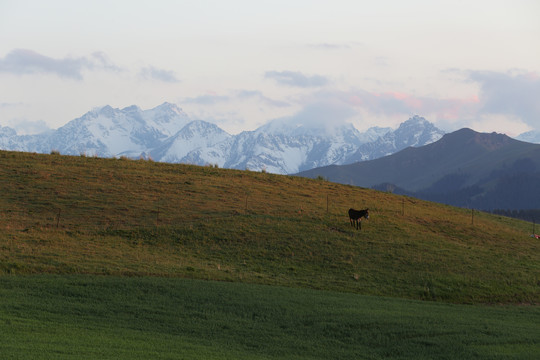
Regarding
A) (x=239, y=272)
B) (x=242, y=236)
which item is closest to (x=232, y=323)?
(x=239, y=272)

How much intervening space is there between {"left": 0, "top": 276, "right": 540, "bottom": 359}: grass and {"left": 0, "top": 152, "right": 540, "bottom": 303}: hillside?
3293 millimetres

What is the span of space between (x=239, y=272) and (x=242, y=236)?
25.1 feet

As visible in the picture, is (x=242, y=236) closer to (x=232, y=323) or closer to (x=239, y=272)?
(x=239, y=272)

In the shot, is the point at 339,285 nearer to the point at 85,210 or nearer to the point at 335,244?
the point at 335,244

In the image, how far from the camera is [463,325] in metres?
24.5

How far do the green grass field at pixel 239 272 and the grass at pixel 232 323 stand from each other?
85mm

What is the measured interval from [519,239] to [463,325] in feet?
98.8

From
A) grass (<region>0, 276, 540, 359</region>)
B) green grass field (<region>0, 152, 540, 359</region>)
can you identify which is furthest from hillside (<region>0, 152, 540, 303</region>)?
grass (<region>0, 276, 540, 359</region>)

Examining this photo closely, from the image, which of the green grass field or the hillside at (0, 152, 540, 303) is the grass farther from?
the hillside at (0, 152, 540, 303)

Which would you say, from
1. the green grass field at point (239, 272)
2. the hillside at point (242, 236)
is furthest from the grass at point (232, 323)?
the hillside at point (242, 236)

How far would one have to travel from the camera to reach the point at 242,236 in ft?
133

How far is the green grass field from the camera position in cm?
2122

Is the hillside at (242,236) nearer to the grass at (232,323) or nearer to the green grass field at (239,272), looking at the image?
the green grass field at (239,272)

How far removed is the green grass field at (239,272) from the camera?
2122cm
